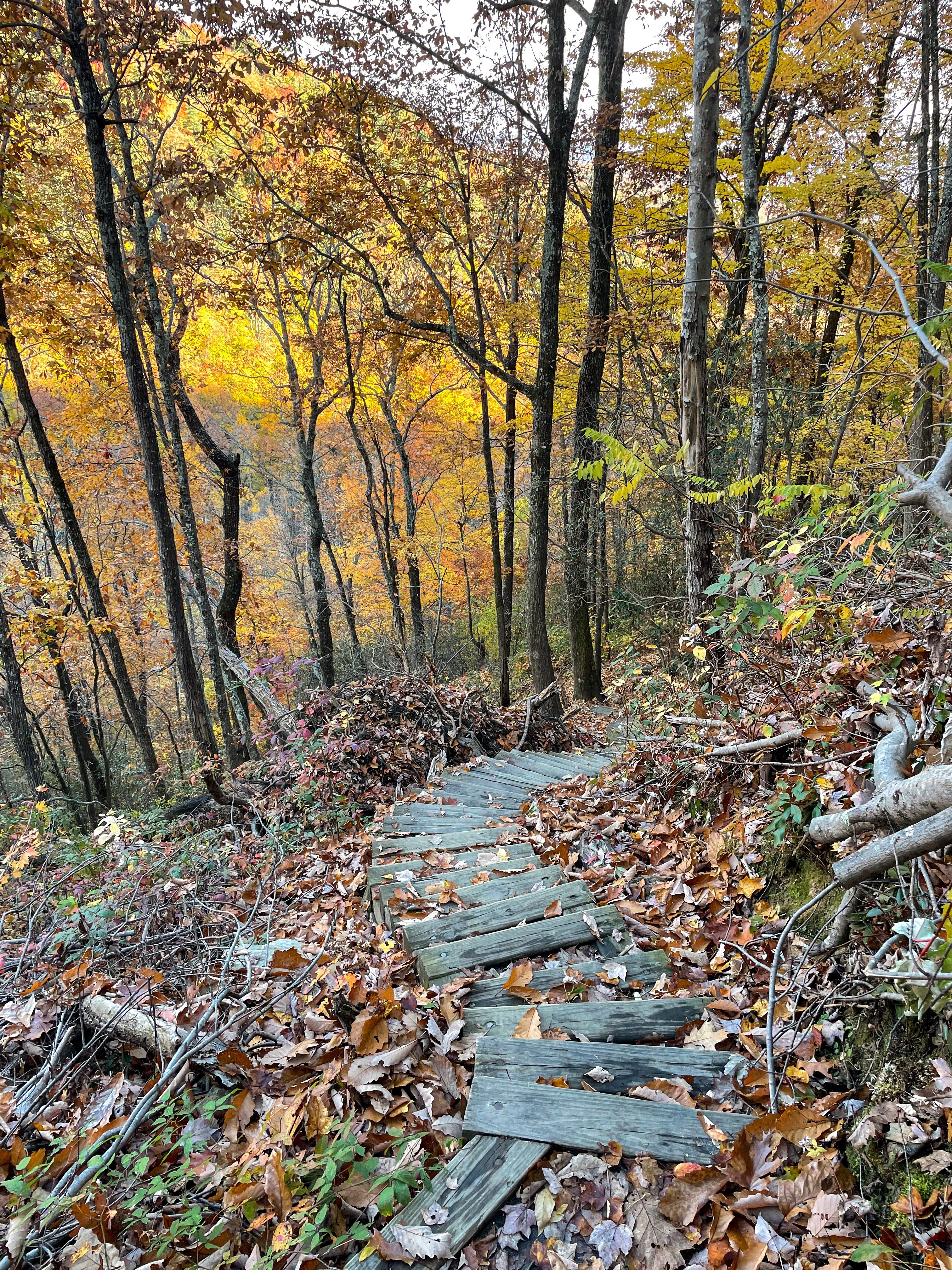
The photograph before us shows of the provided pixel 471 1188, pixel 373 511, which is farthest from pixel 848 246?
pixel 471 1188

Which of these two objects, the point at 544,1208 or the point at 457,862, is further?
the point at 457,862

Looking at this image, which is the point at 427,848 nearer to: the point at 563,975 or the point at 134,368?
the point at 563,975

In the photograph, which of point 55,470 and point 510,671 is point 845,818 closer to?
point 55,470

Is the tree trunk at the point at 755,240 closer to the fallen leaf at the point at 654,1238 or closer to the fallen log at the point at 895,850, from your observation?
the fallen log at the point at 895,850

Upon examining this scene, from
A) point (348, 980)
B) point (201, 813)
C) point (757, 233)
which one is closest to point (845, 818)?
point (348, 980)

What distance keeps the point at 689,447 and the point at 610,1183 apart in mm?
4608

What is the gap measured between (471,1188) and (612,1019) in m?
0.78

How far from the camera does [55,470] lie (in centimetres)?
1022

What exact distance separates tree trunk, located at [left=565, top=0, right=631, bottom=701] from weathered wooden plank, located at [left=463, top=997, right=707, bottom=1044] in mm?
6246

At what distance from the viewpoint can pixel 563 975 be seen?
2.78 metres

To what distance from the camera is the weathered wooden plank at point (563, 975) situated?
272cm

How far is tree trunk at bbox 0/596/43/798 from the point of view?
30.2ft

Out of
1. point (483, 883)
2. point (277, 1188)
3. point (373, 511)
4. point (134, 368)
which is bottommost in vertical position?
point (483, 883)

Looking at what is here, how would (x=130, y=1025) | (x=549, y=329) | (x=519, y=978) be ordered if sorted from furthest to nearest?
(x=549, y=329) < (x=130, y=1025) < (x=519, y=978)
